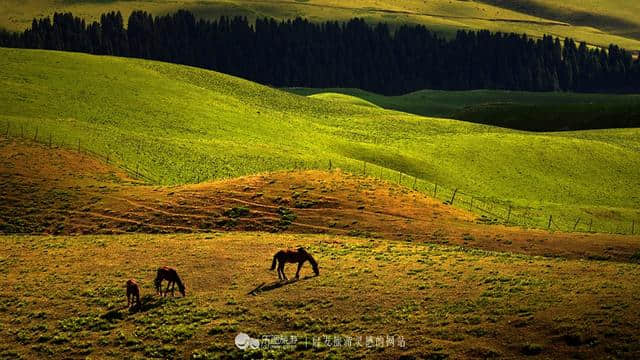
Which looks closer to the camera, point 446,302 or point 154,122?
point 446,302

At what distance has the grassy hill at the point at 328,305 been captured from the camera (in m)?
30.9

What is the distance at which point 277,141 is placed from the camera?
331 feet

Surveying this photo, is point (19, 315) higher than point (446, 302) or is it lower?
lower

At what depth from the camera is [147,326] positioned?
114 feet

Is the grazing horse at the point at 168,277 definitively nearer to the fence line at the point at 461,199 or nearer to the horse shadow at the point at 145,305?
the horse shadow at the point at 145,305

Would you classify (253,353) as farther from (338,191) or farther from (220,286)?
(338,191)

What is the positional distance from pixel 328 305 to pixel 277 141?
66.4 meters

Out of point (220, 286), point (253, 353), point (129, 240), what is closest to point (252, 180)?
point (129, 240)

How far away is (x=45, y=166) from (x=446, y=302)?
4460cm

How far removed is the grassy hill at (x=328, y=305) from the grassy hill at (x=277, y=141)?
29.8 m

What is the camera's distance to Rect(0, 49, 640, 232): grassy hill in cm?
8156

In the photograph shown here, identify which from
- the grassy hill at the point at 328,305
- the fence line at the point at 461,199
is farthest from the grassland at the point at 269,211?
the fence line at the point at 461,199

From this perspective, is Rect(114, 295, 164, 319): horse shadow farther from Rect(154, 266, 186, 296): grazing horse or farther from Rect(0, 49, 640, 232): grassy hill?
Rect(0, 49, 640, 232): grassy hill

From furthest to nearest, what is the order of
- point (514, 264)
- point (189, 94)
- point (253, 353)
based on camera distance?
1. point (189, 94)
2. point (514, 264)
3. point (253, 353)
